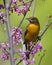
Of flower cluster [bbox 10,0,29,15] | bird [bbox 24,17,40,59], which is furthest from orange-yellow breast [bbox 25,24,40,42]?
flower cluster [bbox 10,0,29,15]

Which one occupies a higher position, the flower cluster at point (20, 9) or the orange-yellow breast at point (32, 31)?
the flower cluster at point (20, 9)

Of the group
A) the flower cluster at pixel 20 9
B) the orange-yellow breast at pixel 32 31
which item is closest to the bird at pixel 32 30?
the orange-yellow breast at pixel 32 31

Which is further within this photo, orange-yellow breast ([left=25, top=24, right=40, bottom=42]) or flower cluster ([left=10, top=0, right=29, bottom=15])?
orange-yellow breast ([left=25, top=24, right=40, bottom=42])

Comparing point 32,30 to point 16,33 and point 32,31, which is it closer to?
point 32,31

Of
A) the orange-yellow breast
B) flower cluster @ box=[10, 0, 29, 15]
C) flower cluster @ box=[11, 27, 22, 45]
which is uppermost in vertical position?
flower cluster @ box=[10, 0, 29, 15]

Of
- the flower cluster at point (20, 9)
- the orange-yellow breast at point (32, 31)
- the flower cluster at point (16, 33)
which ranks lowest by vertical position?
the orange-yellow breast at point (32, 31)

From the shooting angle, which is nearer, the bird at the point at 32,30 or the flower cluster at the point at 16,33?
the flower cluster at the point at 16,33

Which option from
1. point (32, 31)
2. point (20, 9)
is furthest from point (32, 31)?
point (20, 9)

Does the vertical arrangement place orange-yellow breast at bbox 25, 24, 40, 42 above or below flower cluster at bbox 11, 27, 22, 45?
below

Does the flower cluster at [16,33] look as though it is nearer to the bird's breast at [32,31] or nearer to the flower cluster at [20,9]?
the flower cluster at [20,9]

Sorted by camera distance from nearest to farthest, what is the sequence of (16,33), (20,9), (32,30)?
(16,33), (20,9), (32,30)

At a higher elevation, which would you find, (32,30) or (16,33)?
(16,33)

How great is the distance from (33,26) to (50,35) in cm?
91

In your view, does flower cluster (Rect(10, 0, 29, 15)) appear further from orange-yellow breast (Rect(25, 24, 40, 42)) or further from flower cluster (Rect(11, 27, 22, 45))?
orange-yellow breast (Rect(25, 24, 40, 42))
